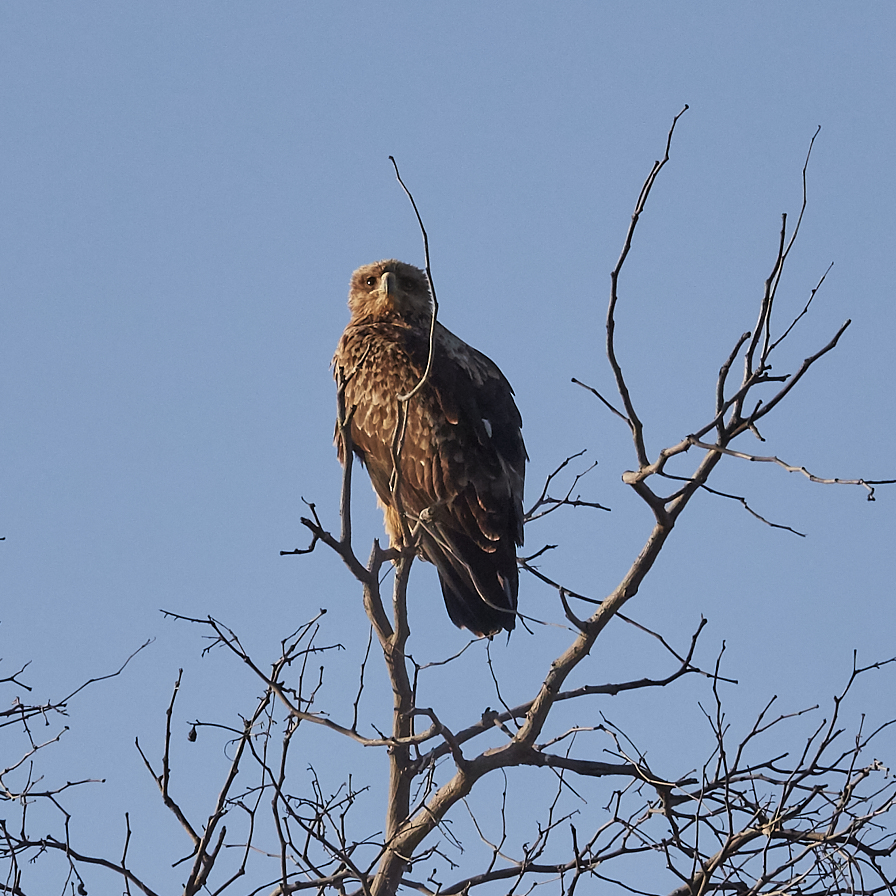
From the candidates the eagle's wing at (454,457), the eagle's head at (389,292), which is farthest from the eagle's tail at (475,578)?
the eagle's head at (389,292)

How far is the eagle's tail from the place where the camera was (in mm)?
5176

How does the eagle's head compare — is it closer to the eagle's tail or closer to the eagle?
the eagle

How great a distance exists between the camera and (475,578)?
518cm

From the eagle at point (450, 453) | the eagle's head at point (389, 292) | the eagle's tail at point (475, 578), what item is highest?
the eagle's head at point (389, 292)

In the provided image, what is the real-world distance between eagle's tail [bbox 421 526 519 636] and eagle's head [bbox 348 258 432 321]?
1.68m

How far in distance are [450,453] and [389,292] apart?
1.44 m

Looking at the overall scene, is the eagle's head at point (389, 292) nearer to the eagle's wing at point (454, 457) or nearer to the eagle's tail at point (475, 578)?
the eagle's wing at point (454, 457)

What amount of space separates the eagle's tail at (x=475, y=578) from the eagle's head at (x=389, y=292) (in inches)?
66.3

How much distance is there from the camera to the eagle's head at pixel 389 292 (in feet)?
22.1

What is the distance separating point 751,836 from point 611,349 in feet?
6.00

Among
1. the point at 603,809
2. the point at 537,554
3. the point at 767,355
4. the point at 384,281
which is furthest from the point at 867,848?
the point at 384,281

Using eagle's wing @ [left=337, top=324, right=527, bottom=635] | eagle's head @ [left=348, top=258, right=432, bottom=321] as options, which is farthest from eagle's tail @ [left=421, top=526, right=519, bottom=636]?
eagle's head @ [left=348, top=258, right=432, bottom=321]

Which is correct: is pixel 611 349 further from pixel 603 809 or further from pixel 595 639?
pixel 603 809

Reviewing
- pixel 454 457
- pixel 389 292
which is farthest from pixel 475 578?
pixel 389 292
